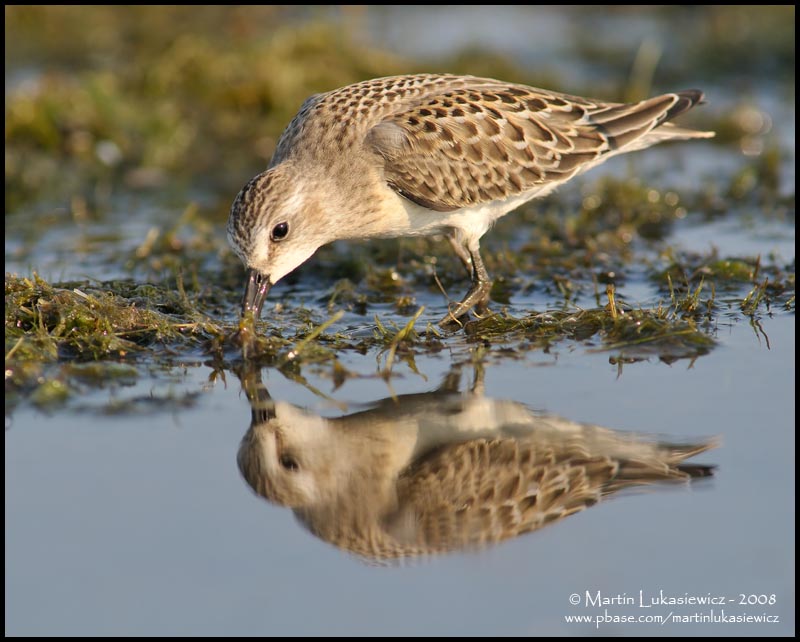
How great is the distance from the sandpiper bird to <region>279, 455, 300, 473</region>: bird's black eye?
1932mm

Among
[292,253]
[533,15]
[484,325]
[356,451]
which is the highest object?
[533,15]

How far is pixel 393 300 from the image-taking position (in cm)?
935

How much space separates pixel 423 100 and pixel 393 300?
167 cm

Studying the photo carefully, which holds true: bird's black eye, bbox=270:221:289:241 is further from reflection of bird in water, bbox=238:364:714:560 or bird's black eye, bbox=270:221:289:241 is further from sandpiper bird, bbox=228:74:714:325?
reflection of bird in water, bbox=238:364:714:560

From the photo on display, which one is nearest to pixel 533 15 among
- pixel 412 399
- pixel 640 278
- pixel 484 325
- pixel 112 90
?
pixel 112 90

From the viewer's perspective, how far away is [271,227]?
26.6ft

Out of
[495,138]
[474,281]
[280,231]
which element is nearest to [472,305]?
[474,281]

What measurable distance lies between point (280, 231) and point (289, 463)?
7.74 ft

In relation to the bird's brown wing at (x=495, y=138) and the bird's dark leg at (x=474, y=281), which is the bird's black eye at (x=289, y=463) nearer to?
the bird's dark leg at (x=474, y=281)

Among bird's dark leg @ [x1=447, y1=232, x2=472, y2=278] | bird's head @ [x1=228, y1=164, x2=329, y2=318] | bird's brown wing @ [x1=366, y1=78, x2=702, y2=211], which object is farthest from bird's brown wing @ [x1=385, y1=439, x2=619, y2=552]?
bird's dark leg @ [x1=447, y1=232, x2=472, y2=278]

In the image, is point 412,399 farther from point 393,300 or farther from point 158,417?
point 393,300

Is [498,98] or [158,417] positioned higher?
[498,98]

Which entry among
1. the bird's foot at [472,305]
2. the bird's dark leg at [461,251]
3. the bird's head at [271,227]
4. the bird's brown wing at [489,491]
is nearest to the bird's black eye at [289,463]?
the bird's brown wing at [489,491]

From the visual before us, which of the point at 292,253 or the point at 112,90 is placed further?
Answer: the point at 112,90
